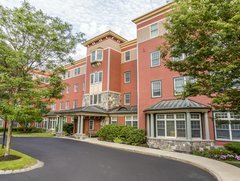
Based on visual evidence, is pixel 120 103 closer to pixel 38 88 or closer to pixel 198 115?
pixel 198 115

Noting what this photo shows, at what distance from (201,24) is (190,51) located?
1225 millimetres

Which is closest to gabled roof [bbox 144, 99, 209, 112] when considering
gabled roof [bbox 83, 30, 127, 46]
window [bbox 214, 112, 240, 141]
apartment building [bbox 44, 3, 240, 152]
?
apartment building [bbox 44, 3, 240, 152]

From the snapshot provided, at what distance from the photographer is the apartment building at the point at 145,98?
588 inches

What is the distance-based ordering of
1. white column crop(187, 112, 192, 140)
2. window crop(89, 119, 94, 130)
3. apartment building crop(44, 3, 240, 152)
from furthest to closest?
1. window crop(89, 119, 94, 130)
2. apartment building crop(44, 3, 240, 152)
3. white column crop(187, 112, 192, 140)

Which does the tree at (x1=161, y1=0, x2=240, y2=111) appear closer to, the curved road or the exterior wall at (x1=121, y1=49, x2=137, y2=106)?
the curved road

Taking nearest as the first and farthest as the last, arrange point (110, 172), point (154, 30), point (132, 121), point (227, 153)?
1. point (110, 172)
2. point (227, 153)
3. point (154, 30)
4. point (132, 121)

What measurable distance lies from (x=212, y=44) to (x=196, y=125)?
398 inches

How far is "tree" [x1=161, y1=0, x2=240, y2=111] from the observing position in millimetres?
6208

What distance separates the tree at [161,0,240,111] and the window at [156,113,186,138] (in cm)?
834

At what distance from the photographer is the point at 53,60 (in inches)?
478

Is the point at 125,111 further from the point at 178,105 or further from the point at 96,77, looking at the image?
the point at 178,105

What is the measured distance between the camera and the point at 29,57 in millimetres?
10914

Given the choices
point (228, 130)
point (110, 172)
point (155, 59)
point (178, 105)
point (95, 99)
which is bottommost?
point (110, 172)

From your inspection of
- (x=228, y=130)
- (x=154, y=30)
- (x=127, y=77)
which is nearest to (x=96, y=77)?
(x=127, y=77)
